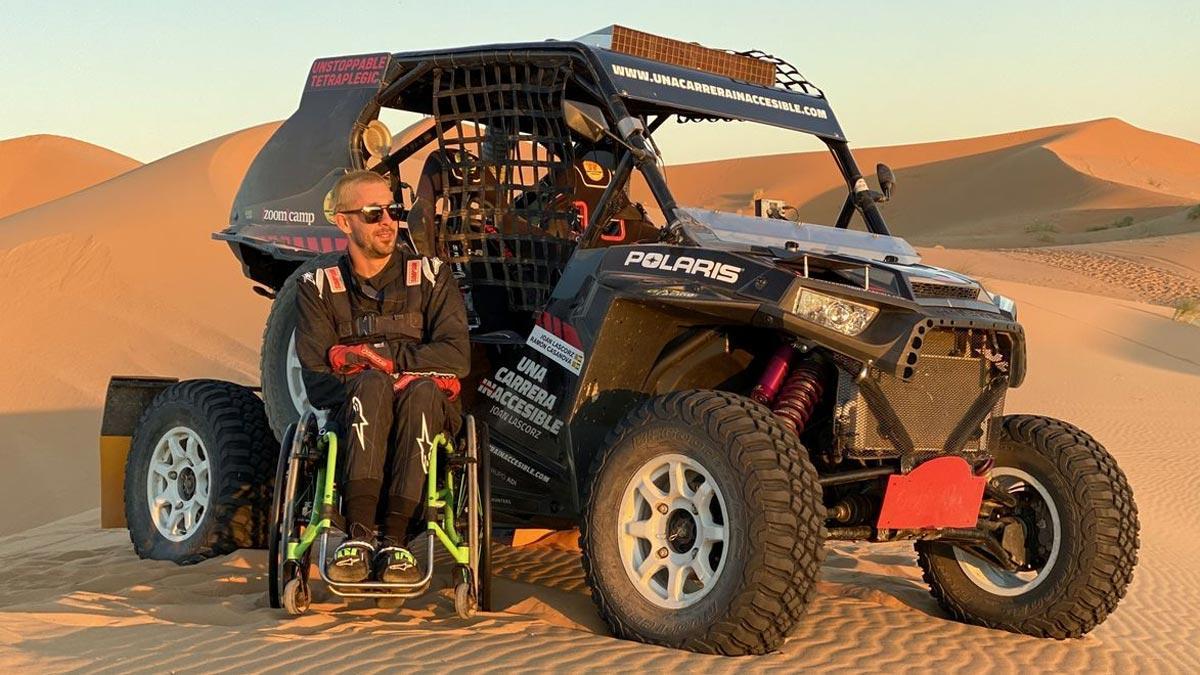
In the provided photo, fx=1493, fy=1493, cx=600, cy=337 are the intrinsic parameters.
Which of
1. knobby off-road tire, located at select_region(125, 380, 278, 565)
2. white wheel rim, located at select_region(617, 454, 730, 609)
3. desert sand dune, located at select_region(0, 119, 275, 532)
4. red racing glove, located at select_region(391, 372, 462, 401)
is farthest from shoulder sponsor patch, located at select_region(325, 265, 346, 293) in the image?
desert sand dune, located at select_region(0, 119, 275, 532)

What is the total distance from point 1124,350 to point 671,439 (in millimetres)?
18238

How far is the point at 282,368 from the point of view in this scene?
7.59 metres

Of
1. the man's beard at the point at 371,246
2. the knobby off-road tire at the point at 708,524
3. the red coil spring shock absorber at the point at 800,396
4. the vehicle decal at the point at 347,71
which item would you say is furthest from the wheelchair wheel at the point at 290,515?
the vehicle decal at the point at 347,71

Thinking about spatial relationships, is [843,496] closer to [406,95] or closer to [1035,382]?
[406,95]

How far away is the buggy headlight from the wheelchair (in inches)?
54.1

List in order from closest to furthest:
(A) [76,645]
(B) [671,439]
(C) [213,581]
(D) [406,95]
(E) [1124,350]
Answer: (A) [76,645]
(B) [671,439]
(C) [213,581]
(D) [406,95]
(E) [1124,350]

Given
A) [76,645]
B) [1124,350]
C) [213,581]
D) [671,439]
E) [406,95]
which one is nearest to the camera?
[76,645]

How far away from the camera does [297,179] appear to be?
823 cm

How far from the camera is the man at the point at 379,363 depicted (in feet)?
18.6

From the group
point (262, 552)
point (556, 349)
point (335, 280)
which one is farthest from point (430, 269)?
point (262, 552)

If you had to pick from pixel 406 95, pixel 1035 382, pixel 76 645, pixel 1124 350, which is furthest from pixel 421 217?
pixel 1124 350

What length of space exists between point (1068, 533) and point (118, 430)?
5.23 metres

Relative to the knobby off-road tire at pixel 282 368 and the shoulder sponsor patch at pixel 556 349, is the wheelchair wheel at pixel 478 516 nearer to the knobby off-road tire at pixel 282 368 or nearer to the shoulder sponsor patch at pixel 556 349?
the shoulder sponsor patch at pixel 556 349

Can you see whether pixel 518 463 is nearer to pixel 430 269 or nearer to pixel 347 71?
pixel 430 269
